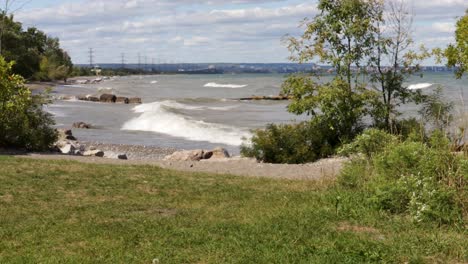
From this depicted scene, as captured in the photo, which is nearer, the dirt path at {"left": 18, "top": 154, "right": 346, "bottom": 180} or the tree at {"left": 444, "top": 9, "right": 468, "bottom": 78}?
the dirt path at {"left": 18, "top": 154, "right": 346, "bottom": 180}

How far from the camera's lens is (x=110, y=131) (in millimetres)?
31500

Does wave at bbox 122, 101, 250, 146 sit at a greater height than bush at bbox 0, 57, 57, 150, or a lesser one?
lesser

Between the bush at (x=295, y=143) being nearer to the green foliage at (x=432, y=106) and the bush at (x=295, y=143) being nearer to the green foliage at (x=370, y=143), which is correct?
the green foliage at (x=432, y=106)

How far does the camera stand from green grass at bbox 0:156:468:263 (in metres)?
6.57

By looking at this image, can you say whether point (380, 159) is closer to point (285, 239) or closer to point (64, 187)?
point (285, 239)

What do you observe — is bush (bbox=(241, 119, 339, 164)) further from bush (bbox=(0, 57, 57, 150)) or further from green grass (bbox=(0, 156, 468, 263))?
bush (bbox=(0, 57, 57, 150))

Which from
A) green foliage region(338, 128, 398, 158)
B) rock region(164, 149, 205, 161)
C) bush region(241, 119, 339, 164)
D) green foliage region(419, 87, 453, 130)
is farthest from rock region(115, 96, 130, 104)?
green foliage region(338, 128, 398, 158)

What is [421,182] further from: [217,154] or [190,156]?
[217,154]

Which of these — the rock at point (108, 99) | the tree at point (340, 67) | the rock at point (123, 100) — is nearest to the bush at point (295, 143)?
the tree at point (340, 67)

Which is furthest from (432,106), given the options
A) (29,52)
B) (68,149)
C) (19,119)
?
(29,52)

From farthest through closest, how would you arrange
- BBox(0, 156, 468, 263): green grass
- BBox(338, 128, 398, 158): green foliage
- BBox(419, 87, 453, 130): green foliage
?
BBox(419, 87, 453, 130): green foliage → BBox(338, 128, 398, 158): green foliage → BBox(0, 156, 468, 263): green grass

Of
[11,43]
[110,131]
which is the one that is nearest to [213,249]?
[110,131]

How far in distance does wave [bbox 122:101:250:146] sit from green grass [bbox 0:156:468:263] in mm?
15236

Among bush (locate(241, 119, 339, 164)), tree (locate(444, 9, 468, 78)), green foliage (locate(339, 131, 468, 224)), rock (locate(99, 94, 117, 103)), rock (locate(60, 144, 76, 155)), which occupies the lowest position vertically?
rock (locate(99, 94, 117, 103))
